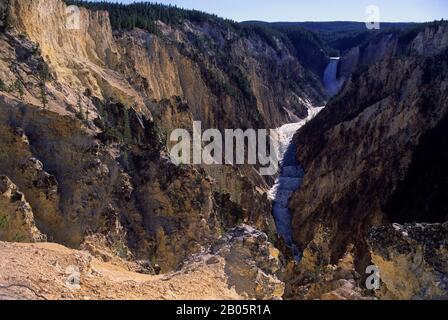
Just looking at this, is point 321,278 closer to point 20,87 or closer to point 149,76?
point 20,87

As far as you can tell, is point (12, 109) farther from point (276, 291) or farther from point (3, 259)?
point (276, 291)

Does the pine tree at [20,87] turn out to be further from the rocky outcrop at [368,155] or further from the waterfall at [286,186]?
the waterfall at [286,186]

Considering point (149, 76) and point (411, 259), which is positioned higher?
point (149, 76)

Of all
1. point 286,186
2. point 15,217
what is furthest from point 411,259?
point 286,186

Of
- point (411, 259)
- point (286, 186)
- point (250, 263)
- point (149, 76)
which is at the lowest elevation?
point (286, 186)

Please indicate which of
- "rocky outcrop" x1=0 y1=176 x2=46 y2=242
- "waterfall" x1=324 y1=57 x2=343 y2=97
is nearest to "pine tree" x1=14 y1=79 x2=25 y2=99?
"rocky outcrop" x1=0 y1=176 x2=46 y2=242

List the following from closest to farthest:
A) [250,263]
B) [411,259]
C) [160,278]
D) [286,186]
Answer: [411,259] < [160,278] < [250,263] < [286,186]
